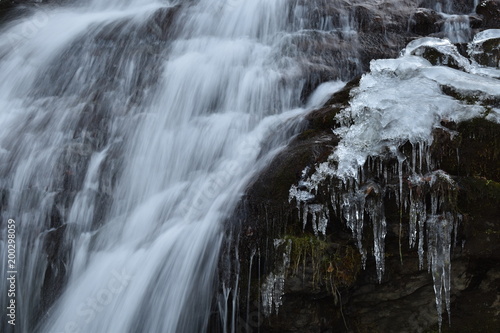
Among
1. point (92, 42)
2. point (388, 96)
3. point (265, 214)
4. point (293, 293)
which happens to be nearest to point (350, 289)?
point (293, 293)

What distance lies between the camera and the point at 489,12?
22.0ft

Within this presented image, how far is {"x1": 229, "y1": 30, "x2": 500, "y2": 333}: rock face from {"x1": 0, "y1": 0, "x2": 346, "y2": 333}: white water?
422 millimetres

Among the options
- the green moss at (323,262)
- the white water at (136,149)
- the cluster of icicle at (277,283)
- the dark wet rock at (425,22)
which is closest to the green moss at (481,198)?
the green moss at (323,262)

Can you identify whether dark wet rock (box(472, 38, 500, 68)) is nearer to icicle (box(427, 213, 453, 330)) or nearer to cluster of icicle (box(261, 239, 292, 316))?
icicle (box(427, 213, 453, 330))

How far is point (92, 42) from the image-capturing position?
7.38 meters

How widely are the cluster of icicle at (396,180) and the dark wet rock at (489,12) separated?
2658 millimetres

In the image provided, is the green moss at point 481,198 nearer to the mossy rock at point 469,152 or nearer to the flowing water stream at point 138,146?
the mossy rock at point 469,152

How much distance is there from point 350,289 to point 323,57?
3244 mm

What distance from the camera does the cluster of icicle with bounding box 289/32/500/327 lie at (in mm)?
3789

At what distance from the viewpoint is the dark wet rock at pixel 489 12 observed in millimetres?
6600

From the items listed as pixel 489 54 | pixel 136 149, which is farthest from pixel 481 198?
pixel 136 149

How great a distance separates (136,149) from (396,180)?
287cm

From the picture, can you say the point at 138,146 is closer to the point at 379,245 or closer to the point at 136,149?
the point at 136,149

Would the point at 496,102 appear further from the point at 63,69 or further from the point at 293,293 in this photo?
the point at 63,69
